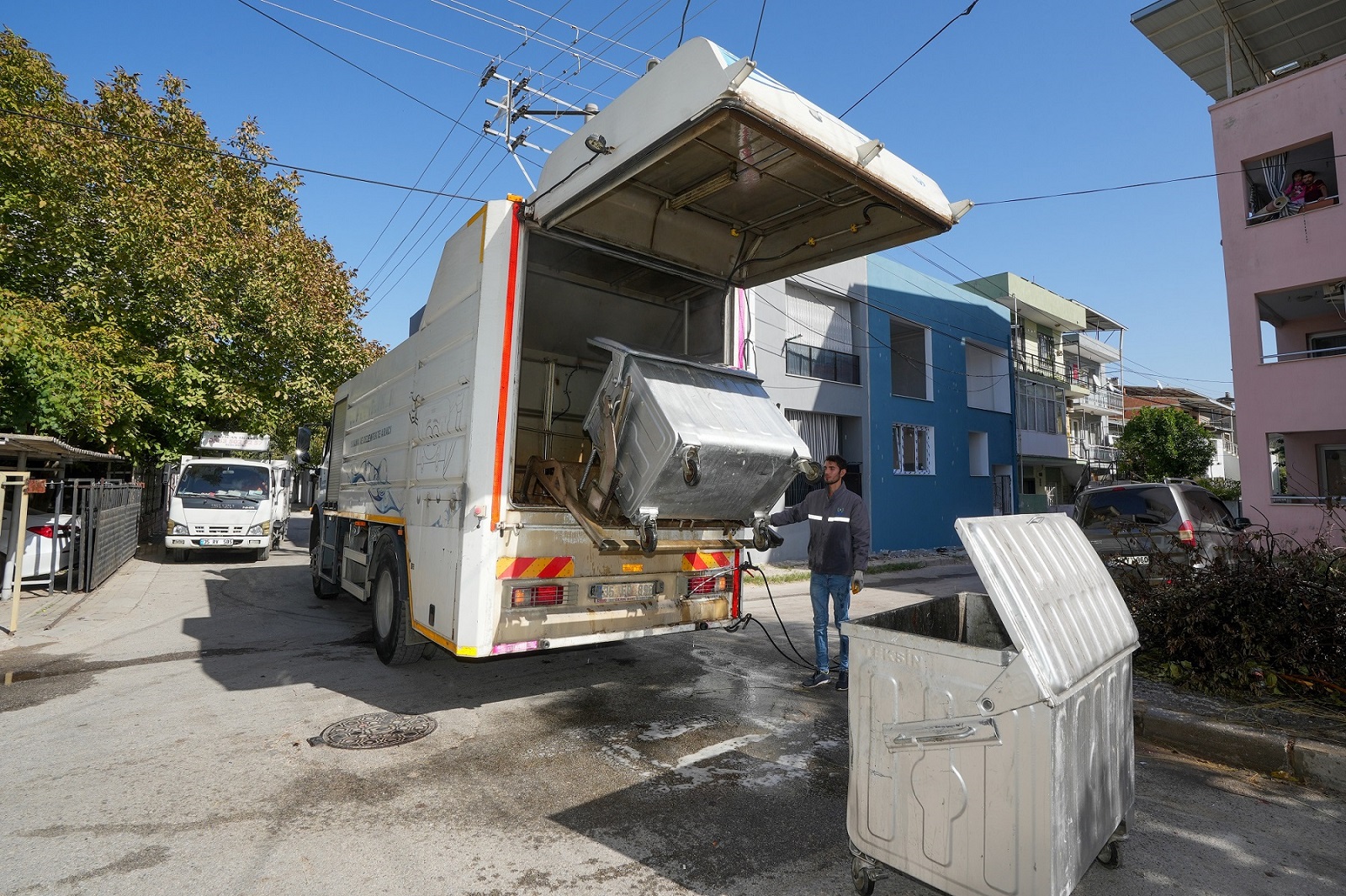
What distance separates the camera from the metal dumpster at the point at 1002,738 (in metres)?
2.24

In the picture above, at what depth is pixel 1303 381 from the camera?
12.7 metres

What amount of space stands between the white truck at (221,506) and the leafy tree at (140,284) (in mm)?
1522

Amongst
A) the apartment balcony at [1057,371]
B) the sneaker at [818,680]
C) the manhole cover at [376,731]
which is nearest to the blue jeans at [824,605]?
the sneaker at [818,680]

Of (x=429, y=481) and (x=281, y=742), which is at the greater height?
(x=429, y=481)

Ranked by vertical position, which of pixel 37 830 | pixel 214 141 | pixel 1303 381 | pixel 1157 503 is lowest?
pixel 37 830

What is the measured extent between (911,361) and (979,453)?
4609 millimetres

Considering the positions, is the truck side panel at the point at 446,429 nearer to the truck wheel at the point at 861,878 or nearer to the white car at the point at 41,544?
the truck wheel at the point at 861,878

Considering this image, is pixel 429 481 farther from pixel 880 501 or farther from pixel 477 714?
pixel 880 501

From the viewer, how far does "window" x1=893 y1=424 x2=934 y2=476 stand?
65.7ft

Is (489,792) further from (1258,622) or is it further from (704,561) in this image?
Answer: (1258,622)

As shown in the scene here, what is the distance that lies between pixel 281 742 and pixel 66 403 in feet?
34.0

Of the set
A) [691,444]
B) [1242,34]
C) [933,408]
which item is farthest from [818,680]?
[933,408]

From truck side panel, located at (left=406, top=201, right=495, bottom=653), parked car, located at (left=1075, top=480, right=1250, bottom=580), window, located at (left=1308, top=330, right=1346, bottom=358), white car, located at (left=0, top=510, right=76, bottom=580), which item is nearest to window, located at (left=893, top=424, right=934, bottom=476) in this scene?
window, located at (left=1308, top=330, right=1346, bottom=358)

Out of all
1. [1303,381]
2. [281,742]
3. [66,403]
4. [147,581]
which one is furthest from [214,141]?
[1303,381]
